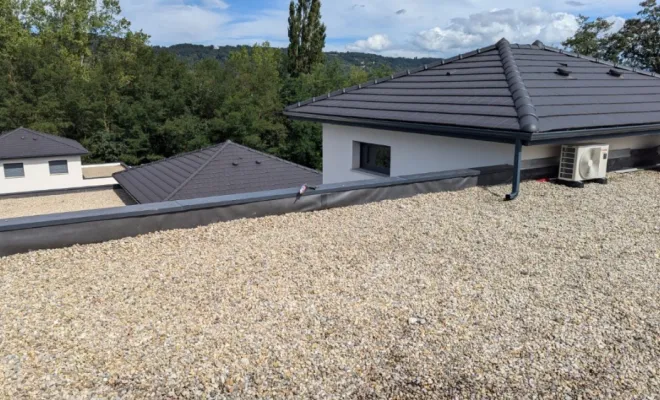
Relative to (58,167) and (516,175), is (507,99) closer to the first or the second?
(516,175)

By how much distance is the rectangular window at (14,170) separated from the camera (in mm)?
25312

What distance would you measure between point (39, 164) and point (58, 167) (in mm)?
900

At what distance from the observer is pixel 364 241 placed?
5211 mm

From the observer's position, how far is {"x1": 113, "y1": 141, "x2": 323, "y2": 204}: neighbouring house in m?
15.7

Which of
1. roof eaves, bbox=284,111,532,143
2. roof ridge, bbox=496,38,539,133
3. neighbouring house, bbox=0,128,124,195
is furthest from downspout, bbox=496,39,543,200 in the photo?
neighbouring house, bbox=0,128,124,195

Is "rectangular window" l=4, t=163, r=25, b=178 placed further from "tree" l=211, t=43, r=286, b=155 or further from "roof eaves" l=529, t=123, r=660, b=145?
"roof eaves" l=529, t=123, r=660, b=145

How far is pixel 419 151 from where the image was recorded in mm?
8719

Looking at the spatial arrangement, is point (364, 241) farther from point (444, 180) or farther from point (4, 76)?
point (4, 76)

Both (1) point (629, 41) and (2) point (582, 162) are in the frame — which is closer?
(2) point (582, 162)

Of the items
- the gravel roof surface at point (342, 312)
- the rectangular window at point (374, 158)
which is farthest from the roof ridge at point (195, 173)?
the gravel roof surface at point (342, 312)

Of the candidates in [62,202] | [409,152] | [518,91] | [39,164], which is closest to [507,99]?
[518,91]

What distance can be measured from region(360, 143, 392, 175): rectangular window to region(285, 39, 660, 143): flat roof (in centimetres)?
86

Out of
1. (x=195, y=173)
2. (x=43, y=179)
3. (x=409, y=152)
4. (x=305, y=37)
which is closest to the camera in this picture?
(x=409, y=152)

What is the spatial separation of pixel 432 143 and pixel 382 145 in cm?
141
